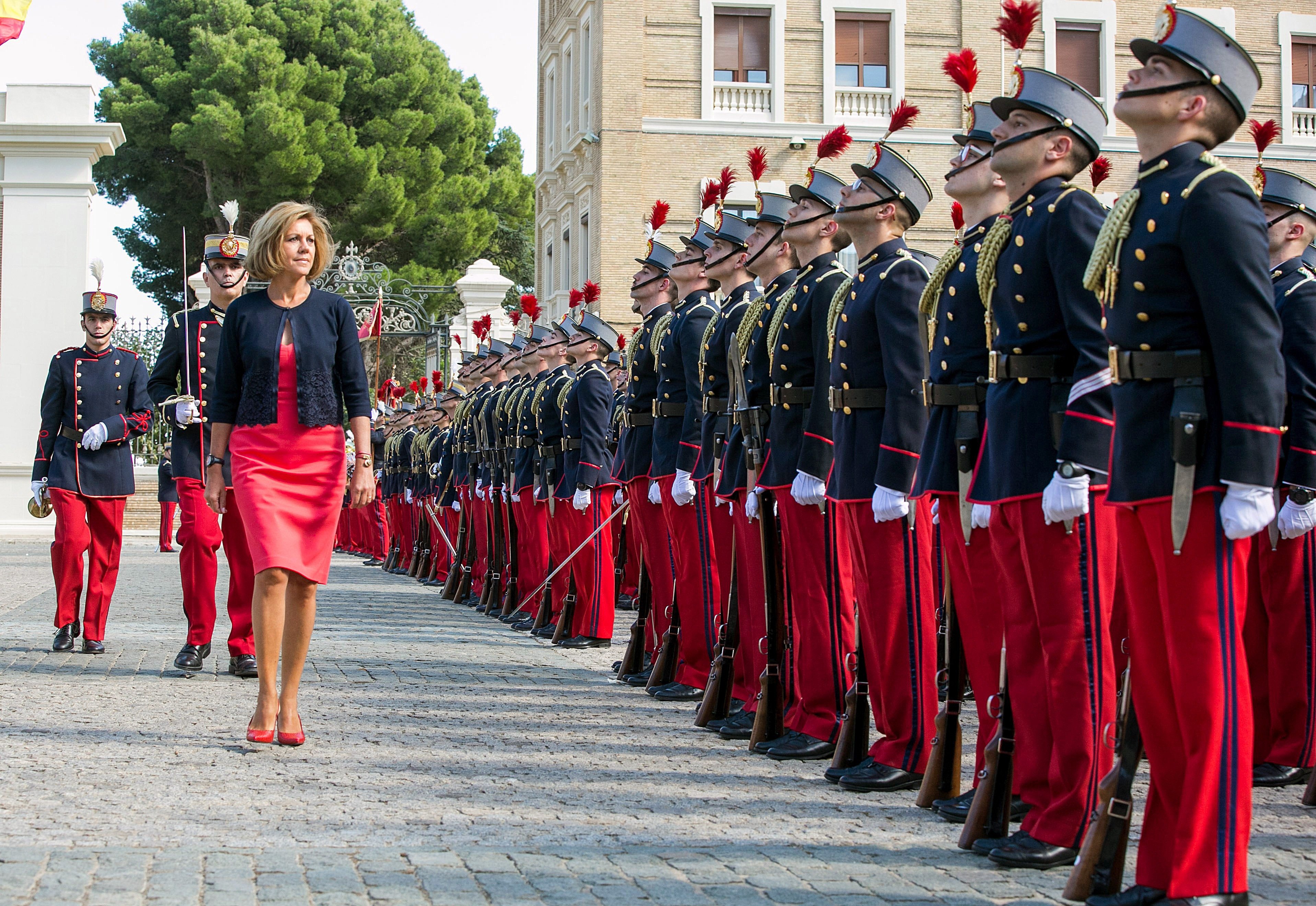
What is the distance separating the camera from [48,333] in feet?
78.6

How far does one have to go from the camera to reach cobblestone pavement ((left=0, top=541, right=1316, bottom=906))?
4258 mm

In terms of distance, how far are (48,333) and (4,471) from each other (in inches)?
85.4

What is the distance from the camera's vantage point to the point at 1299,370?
607 cm

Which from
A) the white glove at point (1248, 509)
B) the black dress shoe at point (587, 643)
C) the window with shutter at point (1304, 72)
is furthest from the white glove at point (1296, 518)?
the window with shutter at point (1304, 72)

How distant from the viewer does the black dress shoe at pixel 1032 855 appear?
4586mm

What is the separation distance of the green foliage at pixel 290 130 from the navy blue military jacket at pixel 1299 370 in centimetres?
4065

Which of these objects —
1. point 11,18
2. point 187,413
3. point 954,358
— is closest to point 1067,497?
point 954,358

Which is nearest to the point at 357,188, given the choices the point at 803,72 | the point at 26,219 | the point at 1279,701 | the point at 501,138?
the point at 501,138

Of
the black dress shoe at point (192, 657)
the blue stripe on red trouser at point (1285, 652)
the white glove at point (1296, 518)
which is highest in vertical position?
the white glove at point (1296, 518)

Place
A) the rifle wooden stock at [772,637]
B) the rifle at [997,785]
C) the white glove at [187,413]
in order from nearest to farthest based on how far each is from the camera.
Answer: the rifle at [997,785] → the rifle wooden stock at [772,637] → the white glove at [187,413]

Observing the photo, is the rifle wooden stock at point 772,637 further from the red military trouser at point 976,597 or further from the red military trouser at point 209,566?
the red military trouser at point 209,566

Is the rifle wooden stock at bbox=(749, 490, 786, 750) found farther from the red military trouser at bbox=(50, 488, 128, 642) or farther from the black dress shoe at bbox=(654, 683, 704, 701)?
the red military trouser at bbox=(50, 488, 128, 642)

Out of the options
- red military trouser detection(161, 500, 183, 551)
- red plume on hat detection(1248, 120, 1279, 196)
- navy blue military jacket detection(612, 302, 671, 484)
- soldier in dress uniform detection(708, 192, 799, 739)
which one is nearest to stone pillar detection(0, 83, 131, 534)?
red military trouser detection(161, 500, 183, 551)

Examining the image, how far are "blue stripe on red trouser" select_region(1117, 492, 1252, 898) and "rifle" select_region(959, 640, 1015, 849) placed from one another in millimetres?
739
